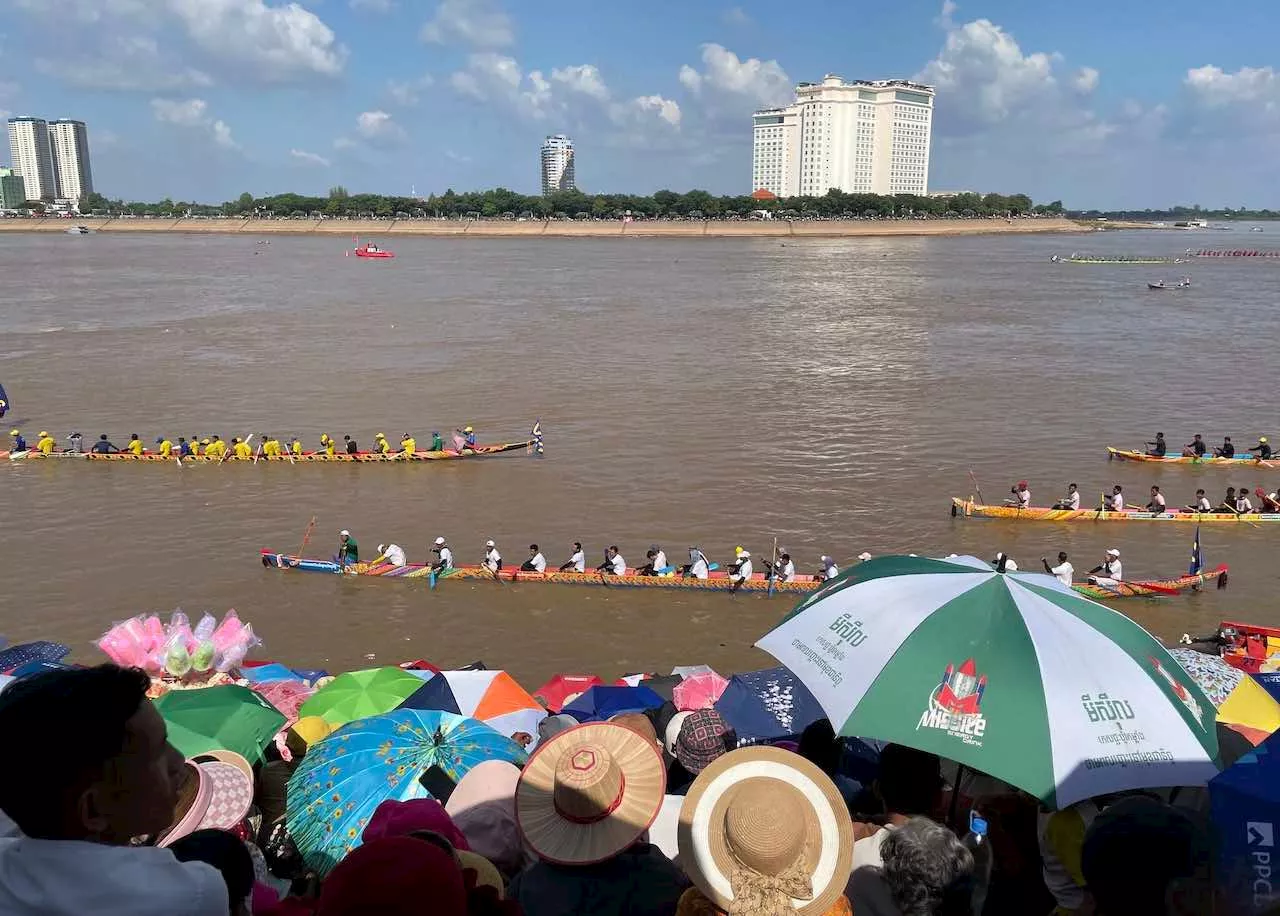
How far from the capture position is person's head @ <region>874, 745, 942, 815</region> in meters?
3.77

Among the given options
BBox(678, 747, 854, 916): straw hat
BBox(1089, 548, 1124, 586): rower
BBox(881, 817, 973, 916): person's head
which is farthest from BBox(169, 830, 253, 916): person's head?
BBox(1089, 548, 1124, 586): rower

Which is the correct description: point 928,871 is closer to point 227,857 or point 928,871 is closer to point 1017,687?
point 1017,687

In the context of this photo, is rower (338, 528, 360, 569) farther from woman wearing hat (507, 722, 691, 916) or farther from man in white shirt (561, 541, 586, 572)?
woman wearing hat (507, 722, 691, 916)

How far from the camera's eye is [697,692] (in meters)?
7.32

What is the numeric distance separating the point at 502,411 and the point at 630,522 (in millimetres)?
9869

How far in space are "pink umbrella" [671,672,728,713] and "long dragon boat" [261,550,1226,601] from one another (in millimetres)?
5738

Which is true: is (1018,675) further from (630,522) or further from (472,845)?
(630,522)

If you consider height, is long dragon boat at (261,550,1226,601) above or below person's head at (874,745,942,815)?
below

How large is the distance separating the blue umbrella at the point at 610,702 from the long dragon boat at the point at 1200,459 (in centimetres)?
1725

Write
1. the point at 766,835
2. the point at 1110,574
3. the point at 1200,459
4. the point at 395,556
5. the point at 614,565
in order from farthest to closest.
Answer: the point at 1200,459 → the point at 395,556 → the point at 614,565 → the point at 1110,574 → the point at 766,835

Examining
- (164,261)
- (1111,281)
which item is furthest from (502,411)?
(164,261)

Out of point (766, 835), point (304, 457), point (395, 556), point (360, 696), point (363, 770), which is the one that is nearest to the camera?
point (766, 835)

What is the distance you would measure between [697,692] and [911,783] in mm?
3651

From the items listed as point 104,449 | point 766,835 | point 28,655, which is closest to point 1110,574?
point 766,835
